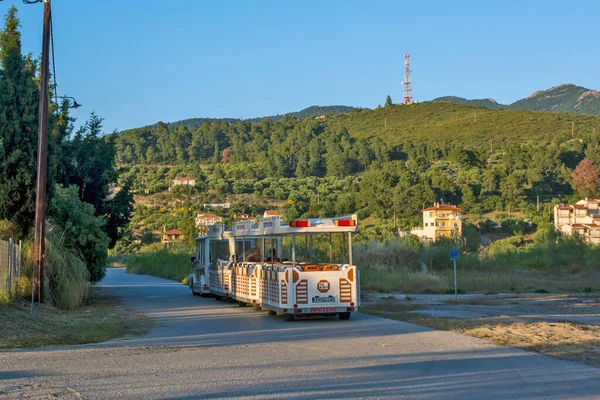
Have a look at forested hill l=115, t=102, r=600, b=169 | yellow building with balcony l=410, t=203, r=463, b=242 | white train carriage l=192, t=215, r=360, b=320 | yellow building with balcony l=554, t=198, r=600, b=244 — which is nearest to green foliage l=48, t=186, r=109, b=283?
white train carriage l=192, t=215, r=360, b=320

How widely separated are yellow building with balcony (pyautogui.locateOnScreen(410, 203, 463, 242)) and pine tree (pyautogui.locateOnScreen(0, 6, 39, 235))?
52.1 metres

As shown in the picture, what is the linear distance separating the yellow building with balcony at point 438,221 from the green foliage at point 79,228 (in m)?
48.3

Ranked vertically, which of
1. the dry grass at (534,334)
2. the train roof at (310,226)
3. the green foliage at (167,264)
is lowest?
the dry grass at (534,334)

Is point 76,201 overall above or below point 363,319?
above

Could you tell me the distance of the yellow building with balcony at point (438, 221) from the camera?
72.4m

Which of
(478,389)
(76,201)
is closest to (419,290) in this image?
(76,201)

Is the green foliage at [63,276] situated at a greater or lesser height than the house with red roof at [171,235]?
lesser

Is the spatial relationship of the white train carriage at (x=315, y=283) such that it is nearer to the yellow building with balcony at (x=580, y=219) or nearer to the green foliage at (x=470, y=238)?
the green foliage at (x=470, y=238)

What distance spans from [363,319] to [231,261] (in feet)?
23.3

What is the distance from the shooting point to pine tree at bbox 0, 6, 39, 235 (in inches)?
842

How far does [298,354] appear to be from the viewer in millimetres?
12688

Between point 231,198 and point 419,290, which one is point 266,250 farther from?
point 231,198

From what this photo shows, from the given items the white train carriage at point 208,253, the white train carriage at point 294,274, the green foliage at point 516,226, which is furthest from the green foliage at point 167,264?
the green foliage at point 516,226

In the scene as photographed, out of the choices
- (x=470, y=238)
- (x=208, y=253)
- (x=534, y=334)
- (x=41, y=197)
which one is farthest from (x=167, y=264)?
(x=534, y=334)
